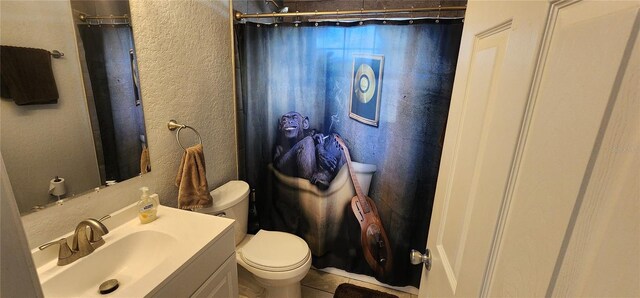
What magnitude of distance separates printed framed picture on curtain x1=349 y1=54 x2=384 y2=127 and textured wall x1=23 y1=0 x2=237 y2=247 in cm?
88

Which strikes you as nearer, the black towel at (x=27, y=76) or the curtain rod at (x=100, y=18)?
the black towel at (x=27, y=76)

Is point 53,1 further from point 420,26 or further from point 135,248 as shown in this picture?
point 420,26

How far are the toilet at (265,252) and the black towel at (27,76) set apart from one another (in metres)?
0.85

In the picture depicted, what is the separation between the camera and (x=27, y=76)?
0.86m

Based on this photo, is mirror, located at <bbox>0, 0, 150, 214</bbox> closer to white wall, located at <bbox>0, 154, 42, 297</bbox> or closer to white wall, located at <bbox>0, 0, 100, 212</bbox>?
white wall, located at <bbox>0, 0, 100, 212</bbox>

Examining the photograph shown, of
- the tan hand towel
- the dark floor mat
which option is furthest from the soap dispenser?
the dark floor mat

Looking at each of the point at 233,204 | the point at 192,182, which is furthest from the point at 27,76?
the point at 233,204

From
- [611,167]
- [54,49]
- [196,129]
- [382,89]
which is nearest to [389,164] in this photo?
[382,89]

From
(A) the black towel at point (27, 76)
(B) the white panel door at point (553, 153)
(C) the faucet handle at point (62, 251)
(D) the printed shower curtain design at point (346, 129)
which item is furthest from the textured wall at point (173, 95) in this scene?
(B) the white panel door at point (553, 153)

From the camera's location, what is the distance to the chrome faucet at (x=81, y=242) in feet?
3.10

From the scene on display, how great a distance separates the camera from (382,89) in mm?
1686

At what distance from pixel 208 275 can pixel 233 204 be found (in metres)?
0.56

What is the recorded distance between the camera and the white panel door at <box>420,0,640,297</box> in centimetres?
28

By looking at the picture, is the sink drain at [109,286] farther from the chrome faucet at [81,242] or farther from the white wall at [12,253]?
the white wall at [12,253]
